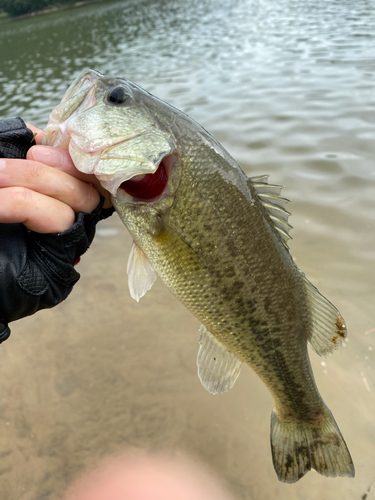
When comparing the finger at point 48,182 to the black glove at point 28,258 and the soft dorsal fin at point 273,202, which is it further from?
the soft dorsal fin at point 273,202

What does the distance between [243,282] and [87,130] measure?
1026 millimetres

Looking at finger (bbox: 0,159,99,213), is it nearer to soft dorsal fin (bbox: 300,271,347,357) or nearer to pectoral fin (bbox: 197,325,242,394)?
pectoral fin (bbox: 197,325,242,394)

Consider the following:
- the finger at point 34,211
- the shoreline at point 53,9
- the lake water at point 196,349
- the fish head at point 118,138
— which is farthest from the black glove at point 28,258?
the shoreline at point 53,9

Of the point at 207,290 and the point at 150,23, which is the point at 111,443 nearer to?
the point at 207,290

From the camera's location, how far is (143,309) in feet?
11.9

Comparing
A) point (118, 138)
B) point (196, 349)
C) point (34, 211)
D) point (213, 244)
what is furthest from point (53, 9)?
point (213, 244)

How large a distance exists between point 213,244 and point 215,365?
0.70m

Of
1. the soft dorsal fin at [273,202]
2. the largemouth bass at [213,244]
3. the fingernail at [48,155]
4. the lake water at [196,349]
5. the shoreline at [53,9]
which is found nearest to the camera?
the fingernail at [48,155]

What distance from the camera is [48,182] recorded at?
1595 mm

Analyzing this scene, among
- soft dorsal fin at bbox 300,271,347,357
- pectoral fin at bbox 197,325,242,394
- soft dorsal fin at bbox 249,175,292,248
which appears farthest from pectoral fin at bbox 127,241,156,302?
soft dorsal fin at bbox 300,271,347,357

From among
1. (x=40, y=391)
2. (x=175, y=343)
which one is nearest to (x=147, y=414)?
(x=175, y=343)

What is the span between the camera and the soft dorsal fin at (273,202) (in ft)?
6.04

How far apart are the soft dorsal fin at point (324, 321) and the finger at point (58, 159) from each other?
122 centimetres

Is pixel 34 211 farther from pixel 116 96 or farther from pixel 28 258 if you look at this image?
pixel 116 96
